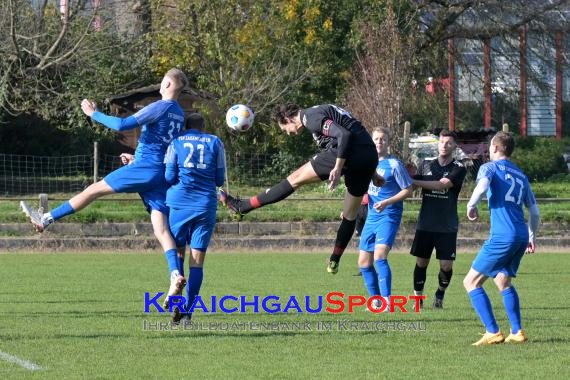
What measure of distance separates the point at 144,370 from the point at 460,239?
1543cm

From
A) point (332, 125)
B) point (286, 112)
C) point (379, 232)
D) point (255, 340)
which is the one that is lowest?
point (255, 340)

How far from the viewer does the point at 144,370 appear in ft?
24.1

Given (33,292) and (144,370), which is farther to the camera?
(33,292)

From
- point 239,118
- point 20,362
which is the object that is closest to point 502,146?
point 239,118

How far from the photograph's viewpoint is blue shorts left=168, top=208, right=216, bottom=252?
954 cm

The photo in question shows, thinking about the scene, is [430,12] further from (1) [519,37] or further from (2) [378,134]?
(2) [378,134]

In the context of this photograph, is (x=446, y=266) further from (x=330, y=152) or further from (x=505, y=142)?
(x=505, y=142)

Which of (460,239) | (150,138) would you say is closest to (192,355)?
(150,138)

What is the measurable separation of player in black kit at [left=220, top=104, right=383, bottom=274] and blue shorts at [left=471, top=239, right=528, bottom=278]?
1.63m

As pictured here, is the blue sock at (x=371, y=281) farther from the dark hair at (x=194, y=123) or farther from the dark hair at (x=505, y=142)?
the dark hair at (x=505, y=142)

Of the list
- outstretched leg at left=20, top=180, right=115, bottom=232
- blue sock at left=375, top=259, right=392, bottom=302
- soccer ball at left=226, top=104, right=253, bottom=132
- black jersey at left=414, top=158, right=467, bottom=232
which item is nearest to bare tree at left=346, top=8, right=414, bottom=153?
black jersey at left=414, top=158, right=467, bottom=232

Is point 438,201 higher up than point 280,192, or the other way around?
point 280,192

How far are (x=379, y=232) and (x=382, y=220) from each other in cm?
14

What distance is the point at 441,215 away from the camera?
11883mm
